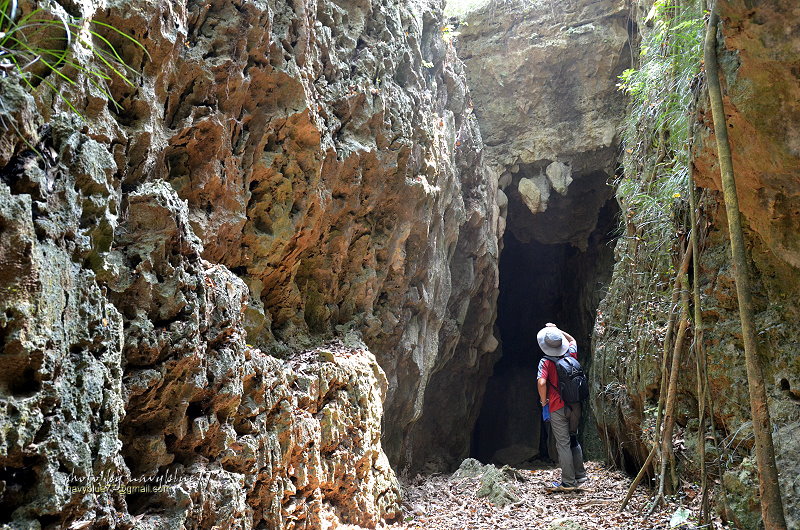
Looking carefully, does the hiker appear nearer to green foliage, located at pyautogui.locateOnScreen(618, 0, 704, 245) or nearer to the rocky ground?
the rocky ground

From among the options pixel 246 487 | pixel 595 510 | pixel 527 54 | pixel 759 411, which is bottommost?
pixel 595 510

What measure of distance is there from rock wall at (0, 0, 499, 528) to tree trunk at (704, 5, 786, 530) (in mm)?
2526

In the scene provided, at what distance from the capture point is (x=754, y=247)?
11.0 feet

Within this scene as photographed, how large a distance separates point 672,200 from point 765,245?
1.48m

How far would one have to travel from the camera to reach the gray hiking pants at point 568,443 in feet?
19.7

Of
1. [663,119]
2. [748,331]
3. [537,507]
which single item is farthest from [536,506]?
[663,119]

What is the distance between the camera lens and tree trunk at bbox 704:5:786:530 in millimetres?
2467

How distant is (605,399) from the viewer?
725cm

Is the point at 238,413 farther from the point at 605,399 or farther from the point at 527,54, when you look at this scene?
the point at 527,54

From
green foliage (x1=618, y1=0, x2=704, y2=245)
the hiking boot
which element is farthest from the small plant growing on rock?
the hiking boot

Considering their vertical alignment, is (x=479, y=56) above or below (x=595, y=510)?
above

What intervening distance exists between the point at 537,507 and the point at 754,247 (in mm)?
3327

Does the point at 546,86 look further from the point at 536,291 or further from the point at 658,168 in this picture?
the point at 536,291

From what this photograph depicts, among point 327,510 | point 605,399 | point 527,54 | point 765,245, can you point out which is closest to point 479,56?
point 527,54
